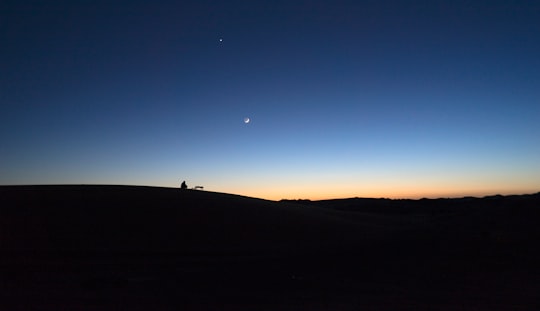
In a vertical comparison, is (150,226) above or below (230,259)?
above

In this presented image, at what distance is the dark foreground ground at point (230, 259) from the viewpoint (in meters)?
12.2

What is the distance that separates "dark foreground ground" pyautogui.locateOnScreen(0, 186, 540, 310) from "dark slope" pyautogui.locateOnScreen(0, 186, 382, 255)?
7cm

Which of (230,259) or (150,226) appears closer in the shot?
(230,259)

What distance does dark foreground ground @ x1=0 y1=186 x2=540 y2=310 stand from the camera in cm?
1223

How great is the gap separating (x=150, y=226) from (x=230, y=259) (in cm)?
648

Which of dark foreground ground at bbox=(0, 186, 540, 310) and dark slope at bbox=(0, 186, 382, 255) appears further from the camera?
dark slope at bbox=(0, 186, 382, 255)

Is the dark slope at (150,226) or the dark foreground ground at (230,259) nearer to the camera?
the dark foreground ground at (230,259)

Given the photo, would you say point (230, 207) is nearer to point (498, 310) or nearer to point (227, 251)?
point (227, 251)

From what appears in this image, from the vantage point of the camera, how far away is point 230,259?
61.2 feet

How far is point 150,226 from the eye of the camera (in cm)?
2358

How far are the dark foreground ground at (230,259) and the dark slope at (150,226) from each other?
69 millimetres

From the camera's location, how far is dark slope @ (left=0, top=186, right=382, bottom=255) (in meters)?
20.3

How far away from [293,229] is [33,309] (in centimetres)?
1787

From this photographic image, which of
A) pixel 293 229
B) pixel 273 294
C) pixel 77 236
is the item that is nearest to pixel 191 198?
pixel 293 229
